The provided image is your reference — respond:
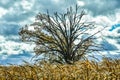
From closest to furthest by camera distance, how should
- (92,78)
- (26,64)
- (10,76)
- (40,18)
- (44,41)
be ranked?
(92,78)
(10,76)
(26,64)
(44,41)
(40,18)

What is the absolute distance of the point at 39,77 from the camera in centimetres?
780

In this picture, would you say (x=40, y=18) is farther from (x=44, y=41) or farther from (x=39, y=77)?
(x=39, y=77)

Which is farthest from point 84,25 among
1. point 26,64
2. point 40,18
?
point 26,64

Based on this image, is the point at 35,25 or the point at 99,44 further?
the point at 35,25

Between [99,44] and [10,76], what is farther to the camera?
[99,44]

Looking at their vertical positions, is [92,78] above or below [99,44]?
below

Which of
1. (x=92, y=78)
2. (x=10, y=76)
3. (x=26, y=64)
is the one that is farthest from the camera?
(x=26, y=64)

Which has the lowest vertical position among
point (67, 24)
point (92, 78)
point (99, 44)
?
point (92, 78)

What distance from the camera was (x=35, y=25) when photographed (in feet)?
193

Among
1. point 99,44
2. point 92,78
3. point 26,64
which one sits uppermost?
point 99,44

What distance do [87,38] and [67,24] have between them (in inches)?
149

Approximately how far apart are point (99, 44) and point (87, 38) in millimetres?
2360

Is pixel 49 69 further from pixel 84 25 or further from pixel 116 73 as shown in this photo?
pixel 84 25

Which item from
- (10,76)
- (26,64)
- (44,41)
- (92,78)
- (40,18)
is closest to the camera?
(92,78)
